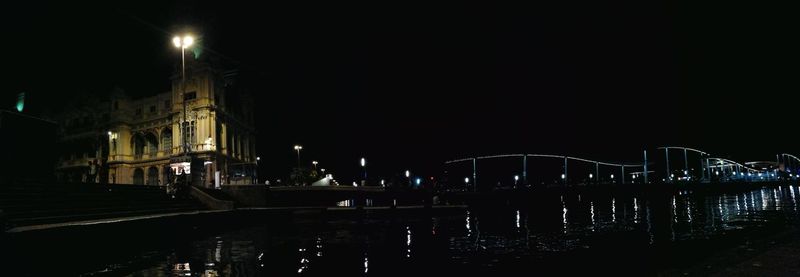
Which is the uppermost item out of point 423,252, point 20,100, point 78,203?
point 20,100

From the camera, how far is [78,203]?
19.6 meters

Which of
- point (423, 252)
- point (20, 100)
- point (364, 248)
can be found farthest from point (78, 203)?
point (20, 100)

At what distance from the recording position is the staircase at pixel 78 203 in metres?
16.5

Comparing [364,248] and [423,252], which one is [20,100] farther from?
[423,252]

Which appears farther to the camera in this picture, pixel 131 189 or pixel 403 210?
pixel 403 210

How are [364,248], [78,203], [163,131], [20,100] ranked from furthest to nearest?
1. [163,131]
2. [20,100]
3. [78,203]
4. [364,248]

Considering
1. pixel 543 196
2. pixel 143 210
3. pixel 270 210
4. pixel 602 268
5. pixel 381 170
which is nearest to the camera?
pixel 602 268

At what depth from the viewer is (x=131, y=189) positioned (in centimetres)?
2523

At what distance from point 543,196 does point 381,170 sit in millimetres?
51793

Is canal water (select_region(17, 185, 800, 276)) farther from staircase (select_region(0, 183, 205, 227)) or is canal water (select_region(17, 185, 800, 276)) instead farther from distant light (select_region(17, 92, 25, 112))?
distant light (select_region(17, 92, 25, 112))

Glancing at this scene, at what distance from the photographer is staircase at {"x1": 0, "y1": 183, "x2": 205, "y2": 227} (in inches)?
652

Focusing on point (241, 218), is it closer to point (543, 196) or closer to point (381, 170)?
point (543, 196)

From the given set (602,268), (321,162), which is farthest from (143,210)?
(321,162)

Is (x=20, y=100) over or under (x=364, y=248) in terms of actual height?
over
